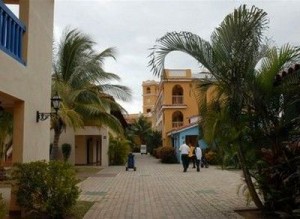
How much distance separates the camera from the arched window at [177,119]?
46.6 metres

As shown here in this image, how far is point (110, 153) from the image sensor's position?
32406mm

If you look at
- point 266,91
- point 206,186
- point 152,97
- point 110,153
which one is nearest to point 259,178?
point 266,91

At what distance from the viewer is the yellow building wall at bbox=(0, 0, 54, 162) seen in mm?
8656

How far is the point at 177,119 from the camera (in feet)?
156

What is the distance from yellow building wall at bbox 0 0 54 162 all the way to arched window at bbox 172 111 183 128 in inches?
1397

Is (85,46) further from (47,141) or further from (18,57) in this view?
(18,57)

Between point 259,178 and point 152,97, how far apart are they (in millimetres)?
90824

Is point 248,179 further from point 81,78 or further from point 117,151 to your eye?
point 117,151

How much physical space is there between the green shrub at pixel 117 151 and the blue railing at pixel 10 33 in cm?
2342

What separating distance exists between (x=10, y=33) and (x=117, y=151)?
25003 mm

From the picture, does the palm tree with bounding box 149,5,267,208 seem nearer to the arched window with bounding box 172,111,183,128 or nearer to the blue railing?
the blue railing

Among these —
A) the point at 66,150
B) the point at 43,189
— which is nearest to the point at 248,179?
the point at 43,189

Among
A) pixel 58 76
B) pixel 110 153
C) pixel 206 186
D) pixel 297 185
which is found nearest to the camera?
pixel 297 185

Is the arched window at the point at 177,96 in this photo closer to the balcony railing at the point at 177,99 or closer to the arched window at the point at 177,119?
the balcony railing at the point at 177,99
